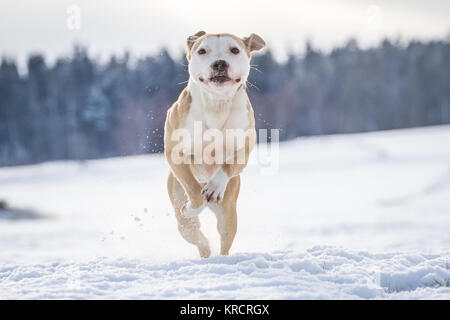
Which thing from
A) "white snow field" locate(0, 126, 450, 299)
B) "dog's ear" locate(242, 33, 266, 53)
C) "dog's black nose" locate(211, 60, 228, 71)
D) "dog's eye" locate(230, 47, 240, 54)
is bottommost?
"white snow field" locate(0, 126, 450, 299)

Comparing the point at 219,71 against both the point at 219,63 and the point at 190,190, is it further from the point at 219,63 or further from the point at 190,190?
the point at 190,190

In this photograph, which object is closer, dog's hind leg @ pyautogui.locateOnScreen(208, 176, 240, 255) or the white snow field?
the white snow field

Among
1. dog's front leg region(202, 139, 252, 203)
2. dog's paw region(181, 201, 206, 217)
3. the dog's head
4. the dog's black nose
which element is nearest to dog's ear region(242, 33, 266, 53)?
the dog's head

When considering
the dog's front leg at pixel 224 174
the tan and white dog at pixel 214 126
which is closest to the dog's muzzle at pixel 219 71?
the tan and white dog at pixel 214 126

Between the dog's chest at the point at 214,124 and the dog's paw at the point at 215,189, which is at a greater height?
the dog's chest at the point at 214,124

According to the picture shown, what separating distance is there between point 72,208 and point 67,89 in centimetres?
2682

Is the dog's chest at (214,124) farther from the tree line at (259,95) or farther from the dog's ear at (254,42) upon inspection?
the tree line at (259,95)

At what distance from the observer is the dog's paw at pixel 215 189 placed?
3.95m

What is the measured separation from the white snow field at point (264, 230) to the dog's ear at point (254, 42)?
163 centimetres

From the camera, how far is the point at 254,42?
4.21 metres

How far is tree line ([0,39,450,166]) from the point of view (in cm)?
3619

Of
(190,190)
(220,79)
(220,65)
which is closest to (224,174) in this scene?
(190,190)

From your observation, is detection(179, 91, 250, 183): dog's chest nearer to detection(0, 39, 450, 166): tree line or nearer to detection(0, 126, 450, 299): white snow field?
detection(0, 126, 450, 299): white snow field

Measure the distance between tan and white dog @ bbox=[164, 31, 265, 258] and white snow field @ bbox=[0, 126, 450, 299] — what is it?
0.48 metres
